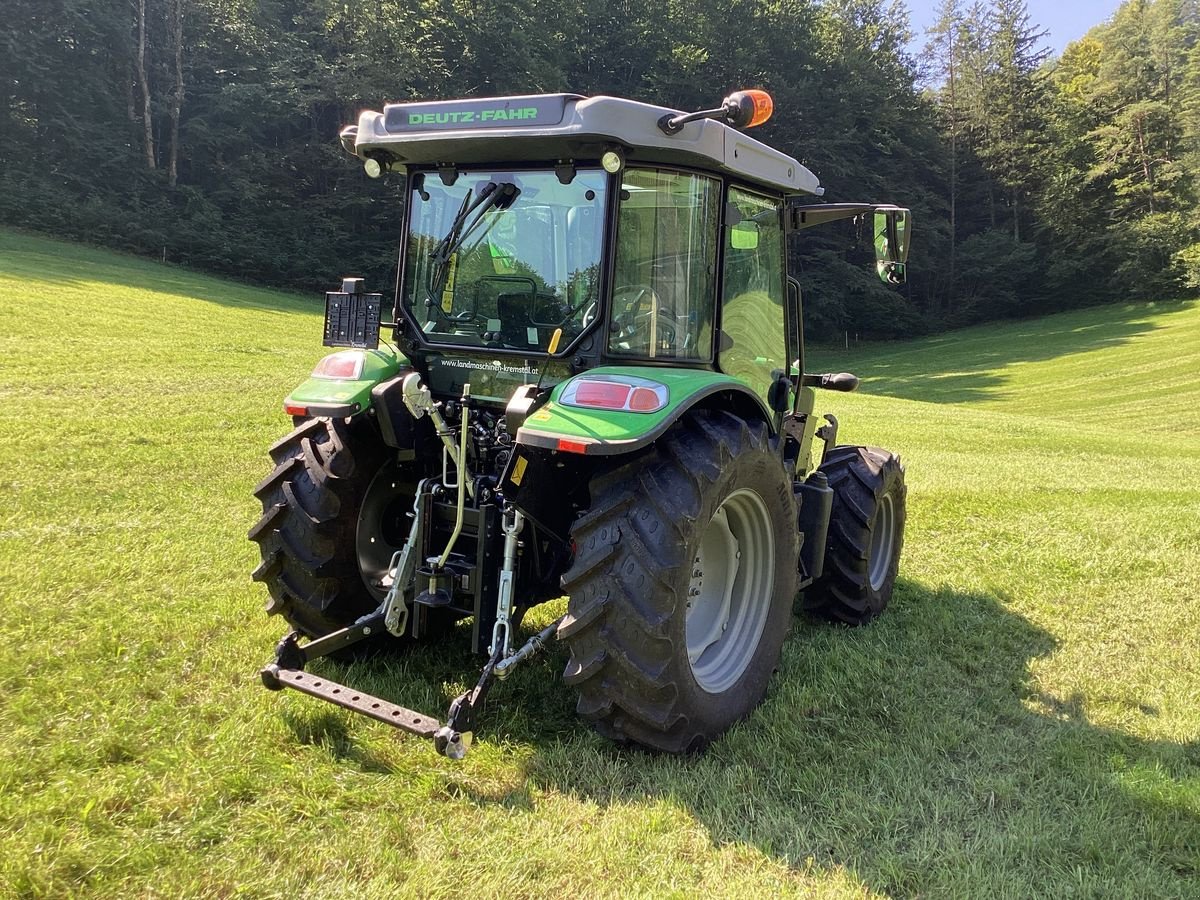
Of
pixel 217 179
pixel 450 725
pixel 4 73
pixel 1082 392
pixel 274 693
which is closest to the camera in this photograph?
pixel 450 725

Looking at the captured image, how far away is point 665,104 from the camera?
34.7 meters

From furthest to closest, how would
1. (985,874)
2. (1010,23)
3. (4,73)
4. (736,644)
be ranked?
(1010,23) < (4,73) < (736,644) < (985,874)

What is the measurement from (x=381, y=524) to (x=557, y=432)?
1.33 m

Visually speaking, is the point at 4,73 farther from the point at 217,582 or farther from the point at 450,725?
the point at 450,725

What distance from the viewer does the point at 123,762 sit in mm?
2986

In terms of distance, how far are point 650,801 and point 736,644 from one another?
37.8 inches

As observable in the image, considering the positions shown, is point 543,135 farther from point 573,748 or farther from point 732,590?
point 573,748

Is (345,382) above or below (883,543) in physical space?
above

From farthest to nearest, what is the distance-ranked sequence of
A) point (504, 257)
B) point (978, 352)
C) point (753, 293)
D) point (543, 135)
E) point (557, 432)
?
point (978, 352) < point (753, 293) < point (504, 257) < point (543, 135) < point (557, 432)

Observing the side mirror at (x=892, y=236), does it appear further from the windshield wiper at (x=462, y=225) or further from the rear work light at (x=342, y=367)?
the rear work light at (x=342, y=367)

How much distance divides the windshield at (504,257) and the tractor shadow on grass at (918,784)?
5.04 ft

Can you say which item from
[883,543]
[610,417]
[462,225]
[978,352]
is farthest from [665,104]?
[610,417]

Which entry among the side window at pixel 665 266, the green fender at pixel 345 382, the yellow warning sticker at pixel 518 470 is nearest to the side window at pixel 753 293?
the side window at pixel 665 266

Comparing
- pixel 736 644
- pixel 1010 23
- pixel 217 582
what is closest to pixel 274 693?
pixel 217 582
